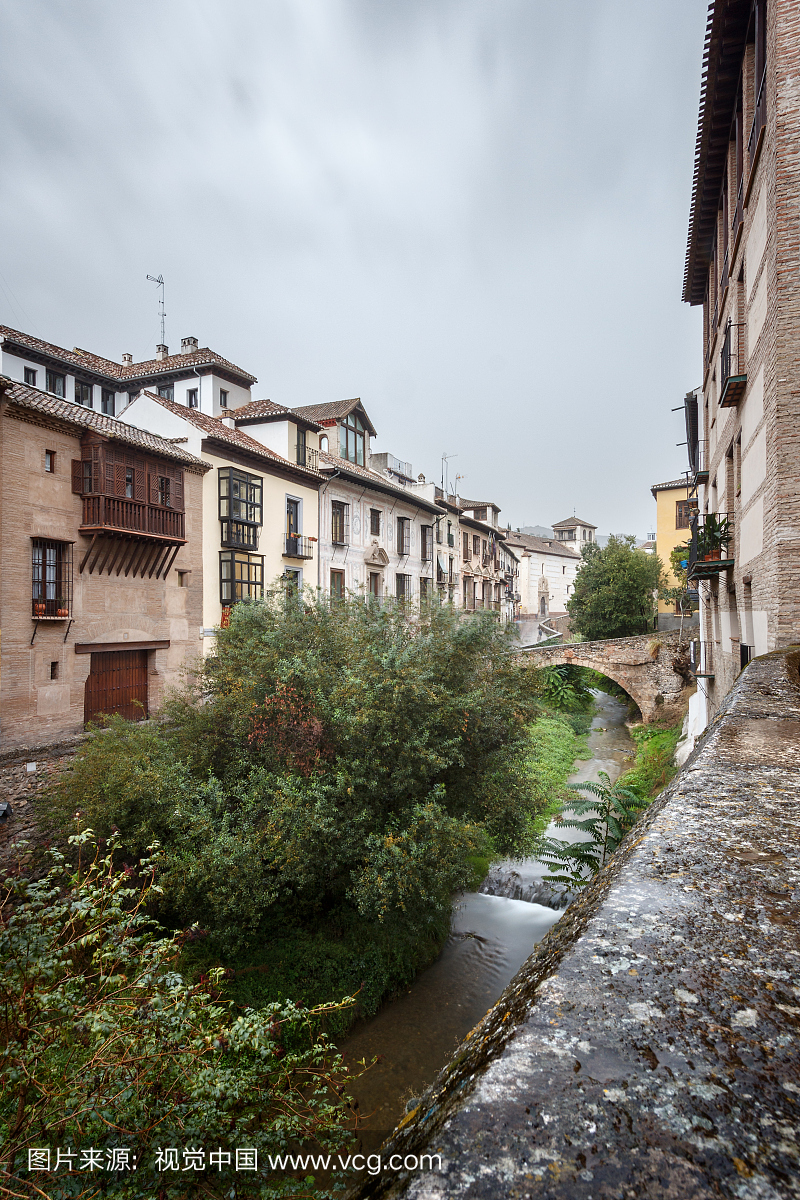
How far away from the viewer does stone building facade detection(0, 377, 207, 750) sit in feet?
42.6

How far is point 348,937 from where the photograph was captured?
10242 mm

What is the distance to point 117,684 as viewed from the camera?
15.8 meters

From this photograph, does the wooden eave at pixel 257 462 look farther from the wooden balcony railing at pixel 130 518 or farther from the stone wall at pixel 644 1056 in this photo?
the stone wall at pixel 644 1056

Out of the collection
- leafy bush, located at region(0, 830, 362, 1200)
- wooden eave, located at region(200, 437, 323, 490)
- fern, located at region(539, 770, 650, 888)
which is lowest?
fern, located at region(539, 770, 650, 888)

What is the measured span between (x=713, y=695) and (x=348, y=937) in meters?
9.51

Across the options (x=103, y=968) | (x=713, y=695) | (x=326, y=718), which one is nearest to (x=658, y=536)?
(x=713, y=695)

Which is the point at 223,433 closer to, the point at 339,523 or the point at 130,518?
the point at 130,518

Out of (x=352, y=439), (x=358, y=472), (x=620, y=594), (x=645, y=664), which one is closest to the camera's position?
(x=358, y=472)

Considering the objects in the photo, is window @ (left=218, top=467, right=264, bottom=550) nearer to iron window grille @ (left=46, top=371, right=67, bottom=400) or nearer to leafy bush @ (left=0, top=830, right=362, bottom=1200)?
iron window grille @ (left=46, top=371, right=67, bottom=400)

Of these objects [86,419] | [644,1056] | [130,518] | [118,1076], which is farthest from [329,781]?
[86,419]

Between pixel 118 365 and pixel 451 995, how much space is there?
2694 centimetres

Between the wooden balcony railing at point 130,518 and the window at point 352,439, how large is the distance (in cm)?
1138

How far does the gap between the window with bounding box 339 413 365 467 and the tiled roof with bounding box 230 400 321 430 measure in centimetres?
323

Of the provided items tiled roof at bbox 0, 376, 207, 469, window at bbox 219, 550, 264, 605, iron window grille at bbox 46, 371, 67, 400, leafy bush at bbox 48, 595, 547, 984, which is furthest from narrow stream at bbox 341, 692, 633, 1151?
iron window grille at bbox 46, 371, 67, 400
